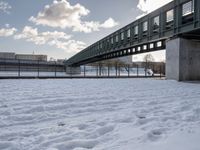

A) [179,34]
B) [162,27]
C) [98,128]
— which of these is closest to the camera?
[98,128]

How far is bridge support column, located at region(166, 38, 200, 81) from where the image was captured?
20.3m

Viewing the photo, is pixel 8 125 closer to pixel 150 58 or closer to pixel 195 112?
pixel 195 112

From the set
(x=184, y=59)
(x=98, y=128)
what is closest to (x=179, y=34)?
(x=184, y=59)

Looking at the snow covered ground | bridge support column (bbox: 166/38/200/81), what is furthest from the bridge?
the snow covered ground

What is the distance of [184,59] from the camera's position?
20484 millimetres

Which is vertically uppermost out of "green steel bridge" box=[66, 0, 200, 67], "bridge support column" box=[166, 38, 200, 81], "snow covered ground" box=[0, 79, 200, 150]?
"green steel bridge" box=[66, 0, 200, 67]

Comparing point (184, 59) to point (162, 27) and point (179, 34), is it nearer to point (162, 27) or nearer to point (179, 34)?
point (179, 34)

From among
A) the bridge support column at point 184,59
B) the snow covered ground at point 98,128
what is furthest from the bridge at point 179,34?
the snow covered ground at point 98,128

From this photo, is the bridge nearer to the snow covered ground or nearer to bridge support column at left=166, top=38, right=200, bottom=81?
bridge support column at left=166, top=38, right=200, bottom=81

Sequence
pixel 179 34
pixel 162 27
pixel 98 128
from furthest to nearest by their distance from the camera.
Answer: pixel 162 27 → pixel 179 34 → pixel 98 128

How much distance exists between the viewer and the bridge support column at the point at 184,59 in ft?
66.7

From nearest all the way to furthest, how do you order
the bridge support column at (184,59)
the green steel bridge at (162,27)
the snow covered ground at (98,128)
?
the snow covered ground at (98,128) → the green steel bridge at (162,27) → the bridge support column at (184,59)

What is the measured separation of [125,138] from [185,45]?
738 inches

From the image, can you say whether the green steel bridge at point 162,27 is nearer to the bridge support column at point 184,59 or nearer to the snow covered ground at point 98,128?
the bridge support column at point 184,59
